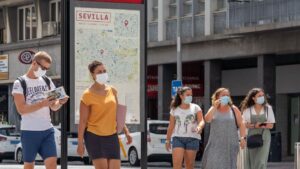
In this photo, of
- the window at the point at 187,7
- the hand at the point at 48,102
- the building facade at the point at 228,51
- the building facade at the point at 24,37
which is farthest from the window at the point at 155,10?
the hand at the point at 48,102

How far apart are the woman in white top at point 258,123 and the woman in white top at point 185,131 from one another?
988 mm

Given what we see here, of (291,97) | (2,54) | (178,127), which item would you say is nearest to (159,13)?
(291,97)

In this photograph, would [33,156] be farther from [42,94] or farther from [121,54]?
[121,54]

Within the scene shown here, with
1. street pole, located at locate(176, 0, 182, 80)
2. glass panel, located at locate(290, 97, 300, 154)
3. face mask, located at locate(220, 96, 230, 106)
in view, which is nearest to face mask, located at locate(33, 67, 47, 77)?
face mask, located at locate(220, 96, 230, 106)

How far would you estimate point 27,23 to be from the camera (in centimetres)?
5469

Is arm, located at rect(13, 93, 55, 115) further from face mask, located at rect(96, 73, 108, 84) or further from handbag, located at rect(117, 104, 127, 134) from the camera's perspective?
handbag, located at rect(117, 104, 127, 134)

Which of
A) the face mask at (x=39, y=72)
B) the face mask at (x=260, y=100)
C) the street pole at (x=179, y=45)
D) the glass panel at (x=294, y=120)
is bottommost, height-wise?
the glass panel at (x=294, y=120)

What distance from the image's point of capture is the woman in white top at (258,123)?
1708 cm

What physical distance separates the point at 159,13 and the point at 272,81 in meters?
8.55

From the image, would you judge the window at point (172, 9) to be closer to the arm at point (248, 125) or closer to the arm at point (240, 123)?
the arm at point (248, 125)

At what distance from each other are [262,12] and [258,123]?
63.6 ft

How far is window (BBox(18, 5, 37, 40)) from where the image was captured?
2117 inches

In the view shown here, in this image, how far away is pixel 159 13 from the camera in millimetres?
44906

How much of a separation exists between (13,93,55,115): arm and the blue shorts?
0.32 m
